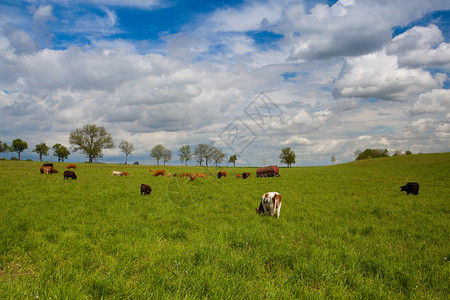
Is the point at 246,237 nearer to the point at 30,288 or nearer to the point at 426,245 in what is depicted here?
the point at 30,288

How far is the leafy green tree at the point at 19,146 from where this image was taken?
87.1 metres

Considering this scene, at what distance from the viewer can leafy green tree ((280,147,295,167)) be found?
335ft

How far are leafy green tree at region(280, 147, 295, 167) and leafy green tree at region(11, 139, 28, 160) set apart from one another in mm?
113574

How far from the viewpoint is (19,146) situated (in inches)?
3462

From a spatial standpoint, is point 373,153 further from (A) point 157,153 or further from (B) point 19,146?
(B) point 19,146

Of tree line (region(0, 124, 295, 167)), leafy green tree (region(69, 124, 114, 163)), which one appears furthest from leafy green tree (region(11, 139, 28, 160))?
leafy green tree (region(69, 124, 114, 163))

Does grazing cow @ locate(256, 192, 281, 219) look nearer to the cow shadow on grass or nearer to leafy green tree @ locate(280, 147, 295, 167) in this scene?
the cow shadow on grass


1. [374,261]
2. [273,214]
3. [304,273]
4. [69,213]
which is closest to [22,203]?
[69,213]

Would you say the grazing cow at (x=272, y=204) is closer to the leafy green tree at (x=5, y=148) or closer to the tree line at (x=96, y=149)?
the tree line at (x=96, y=149)

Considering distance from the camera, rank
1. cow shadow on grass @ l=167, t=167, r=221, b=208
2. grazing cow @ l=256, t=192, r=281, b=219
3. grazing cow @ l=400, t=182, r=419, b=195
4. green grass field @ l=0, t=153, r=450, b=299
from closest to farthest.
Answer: green grass field @ l=0, t=153, r=450, b=299, grazing cow @ l=256, t=192, r=281, b=219, cow shadow on grass @ l=167, t=167, r=221, b=208, grazing cow @ l=400, t=182, r=419, b=195

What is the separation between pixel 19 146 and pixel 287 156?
117 m

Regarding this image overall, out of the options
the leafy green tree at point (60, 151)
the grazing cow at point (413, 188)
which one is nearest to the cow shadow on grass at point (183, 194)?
the grazing cow at point (413, 188)

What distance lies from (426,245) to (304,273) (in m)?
4.50

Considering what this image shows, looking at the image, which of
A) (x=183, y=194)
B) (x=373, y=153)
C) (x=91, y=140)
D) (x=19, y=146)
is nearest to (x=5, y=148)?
(x=19, y=146)
